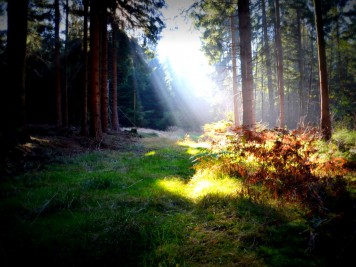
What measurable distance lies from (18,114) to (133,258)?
→ 7.46 metres

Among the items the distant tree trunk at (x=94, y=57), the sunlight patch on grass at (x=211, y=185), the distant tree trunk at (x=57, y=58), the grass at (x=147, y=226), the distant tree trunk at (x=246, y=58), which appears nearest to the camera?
the grass at (x=147, y=226)

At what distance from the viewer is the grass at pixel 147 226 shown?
2.39 meters

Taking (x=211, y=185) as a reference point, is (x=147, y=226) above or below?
below

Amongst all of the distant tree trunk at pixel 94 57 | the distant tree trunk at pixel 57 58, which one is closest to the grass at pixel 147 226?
the distant tree trunk at pixel 94 57

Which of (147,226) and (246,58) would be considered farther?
(246,58)

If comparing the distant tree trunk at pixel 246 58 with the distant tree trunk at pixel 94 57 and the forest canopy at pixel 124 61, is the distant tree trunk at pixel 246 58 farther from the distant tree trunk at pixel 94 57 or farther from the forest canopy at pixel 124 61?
the distant tree trunk at pixel 94 57

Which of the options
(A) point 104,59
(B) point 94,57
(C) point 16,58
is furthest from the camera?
(A) point 104,59

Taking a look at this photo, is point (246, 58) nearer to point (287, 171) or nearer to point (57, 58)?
point (287, 171)

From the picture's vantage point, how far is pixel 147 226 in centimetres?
303

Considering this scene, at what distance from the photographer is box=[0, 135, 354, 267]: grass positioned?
2.39 m

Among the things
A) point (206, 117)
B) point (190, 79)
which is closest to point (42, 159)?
point (206, 117)

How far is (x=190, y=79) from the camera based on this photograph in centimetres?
3553

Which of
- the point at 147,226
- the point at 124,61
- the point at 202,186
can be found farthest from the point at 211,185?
the point at 124,61

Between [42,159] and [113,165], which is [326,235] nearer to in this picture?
[113,165]
